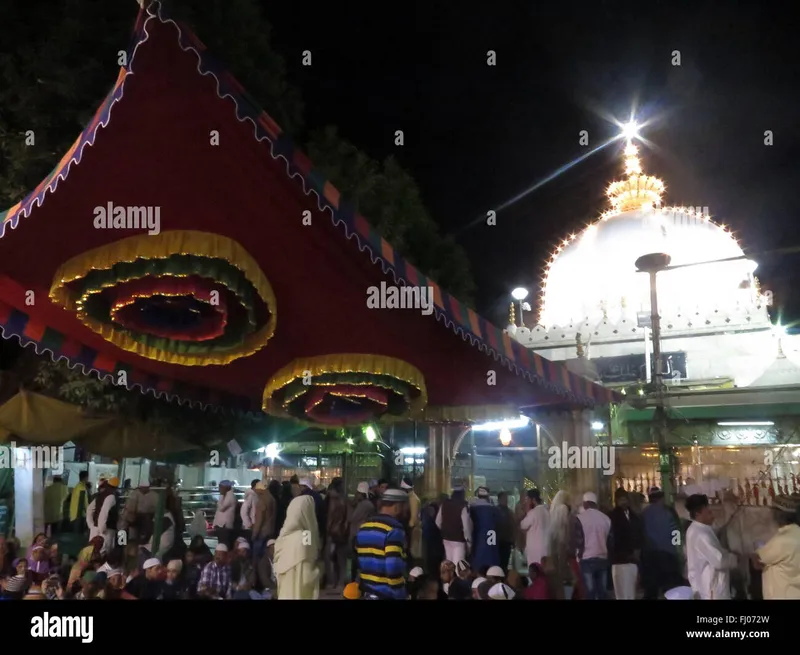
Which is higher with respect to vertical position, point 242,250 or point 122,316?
point 242,250

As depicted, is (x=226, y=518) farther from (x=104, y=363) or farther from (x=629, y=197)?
(x=629, y=197)

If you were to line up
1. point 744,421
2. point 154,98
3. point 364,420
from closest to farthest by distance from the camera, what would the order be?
1. point 154,98
2. point 364,420
3. point 744,421

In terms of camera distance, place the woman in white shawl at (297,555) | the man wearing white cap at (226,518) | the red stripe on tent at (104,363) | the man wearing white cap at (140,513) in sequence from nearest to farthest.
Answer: the woman in white shawl at (297,555)
the red stripe on tent at (104,363)
the man wearing white cap at (226,518)
the man wearing white cap at (140,513)

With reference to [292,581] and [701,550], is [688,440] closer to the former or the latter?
[701,550]

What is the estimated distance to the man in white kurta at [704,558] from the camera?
5.30 meters

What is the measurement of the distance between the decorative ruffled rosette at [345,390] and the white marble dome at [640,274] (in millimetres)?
8588

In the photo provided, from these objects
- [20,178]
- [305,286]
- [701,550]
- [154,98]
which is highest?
[20,178]

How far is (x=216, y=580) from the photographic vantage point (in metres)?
5.92

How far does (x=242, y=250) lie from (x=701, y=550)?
14.4ft

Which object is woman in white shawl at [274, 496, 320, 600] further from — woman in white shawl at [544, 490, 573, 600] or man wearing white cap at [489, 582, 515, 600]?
woman in white shawl at [544, 490, 573, 600]

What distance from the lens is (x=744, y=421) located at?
1162 centimetres

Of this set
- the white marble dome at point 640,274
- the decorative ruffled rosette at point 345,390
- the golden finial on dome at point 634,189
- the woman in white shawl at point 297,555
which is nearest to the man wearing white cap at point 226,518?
the decorative ruffled rosette at point 345,390

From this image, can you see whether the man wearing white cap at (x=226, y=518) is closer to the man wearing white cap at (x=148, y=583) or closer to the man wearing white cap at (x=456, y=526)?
the man wearing white cap at (x=148, y=583)

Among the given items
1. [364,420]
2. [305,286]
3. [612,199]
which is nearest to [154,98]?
[305,286]
